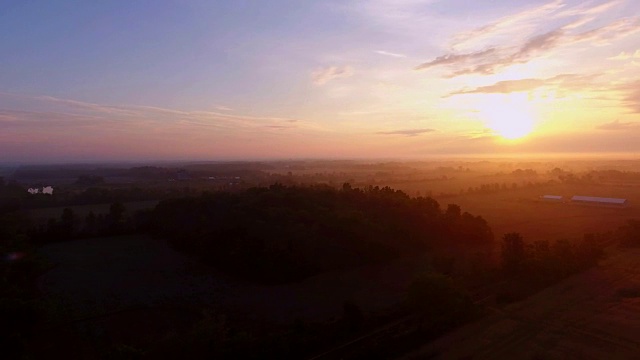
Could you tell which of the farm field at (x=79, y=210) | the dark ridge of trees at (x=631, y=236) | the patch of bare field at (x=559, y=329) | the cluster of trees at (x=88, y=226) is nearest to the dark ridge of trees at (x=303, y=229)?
the cluster of trees at (x=88, y=226)

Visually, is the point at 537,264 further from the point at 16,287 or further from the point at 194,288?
the point at 16,287

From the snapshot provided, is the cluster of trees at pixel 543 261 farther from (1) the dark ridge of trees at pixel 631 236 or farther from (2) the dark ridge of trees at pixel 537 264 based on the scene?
(1) the dark ridge of trees at pixel 631 236

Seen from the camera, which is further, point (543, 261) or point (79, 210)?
point (79, 210)

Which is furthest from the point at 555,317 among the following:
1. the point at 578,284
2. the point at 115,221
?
the point at 115,221

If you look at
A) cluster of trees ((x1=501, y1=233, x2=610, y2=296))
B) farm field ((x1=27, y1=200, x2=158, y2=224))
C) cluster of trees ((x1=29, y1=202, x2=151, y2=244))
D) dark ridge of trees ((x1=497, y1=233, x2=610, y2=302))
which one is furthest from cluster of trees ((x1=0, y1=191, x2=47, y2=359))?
cluster of trees ((x1=501, y1=233, x2=610, y2=296))

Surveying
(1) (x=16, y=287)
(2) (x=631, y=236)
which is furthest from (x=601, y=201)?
(1) (x=16, y=287)

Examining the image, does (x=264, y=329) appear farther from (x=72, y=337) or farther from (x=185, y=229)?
(x=185, y=229)

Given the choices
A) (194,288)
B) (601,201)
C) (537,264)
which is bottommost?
(194,288)
